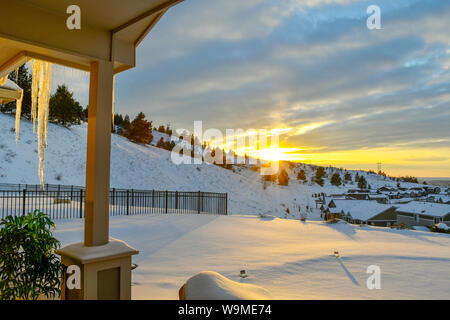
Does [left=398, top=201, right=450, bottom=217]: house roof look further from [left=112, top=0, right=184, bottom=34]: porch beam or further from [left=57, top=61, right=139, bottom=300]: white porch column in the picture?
[left=112, top=0, right=184, bottom=34]: porch beam

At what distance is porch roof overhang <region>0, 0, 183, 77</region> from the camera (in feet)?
10.0

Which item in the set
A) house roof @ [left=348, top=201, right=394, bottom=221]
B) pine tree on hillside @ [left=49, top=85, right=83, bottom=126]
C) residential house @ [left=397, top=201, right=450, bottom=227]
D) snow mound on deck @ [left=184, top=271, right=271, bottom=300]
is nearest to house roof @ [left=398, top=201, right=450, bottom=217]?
residential house @ [left=397, top=201, right=450, bottom=227]

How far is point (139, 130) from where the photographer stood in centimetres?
3812

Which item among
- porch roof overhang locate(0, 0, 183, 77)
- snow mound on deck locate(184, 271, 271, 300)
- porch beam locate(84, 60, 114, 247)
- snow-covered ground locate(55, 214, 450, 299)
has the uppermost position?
porch roof overhang locate(0, 0, 183, 77)

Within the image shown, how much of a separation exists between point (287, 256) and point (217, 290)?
15.4 feet

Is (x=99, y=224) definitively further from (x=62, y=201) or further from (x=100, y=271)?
(x=62, y=201)

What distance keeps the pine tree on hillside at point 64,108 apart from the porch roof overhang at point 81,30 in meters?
31.5

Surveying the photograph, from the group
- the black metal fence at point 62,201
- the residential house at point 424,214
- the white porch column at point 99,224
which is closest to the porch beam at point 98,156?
the white porch column at point 99,224

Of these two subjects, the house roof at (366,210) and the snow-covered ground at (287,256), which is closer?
the snow-covered ground at (287,256)

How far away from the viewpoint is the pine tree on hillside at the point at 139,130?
38.2 metres

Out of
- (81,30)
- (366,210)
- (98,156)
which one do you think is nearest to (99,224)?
(98,156)

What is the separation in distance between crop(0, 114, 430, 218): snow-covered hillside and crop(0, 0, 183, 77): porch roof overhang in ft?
67.5

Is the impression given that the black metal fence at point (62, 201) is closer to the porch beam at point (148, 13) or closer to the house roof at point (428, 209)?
the porch beam at point (148, 13)
